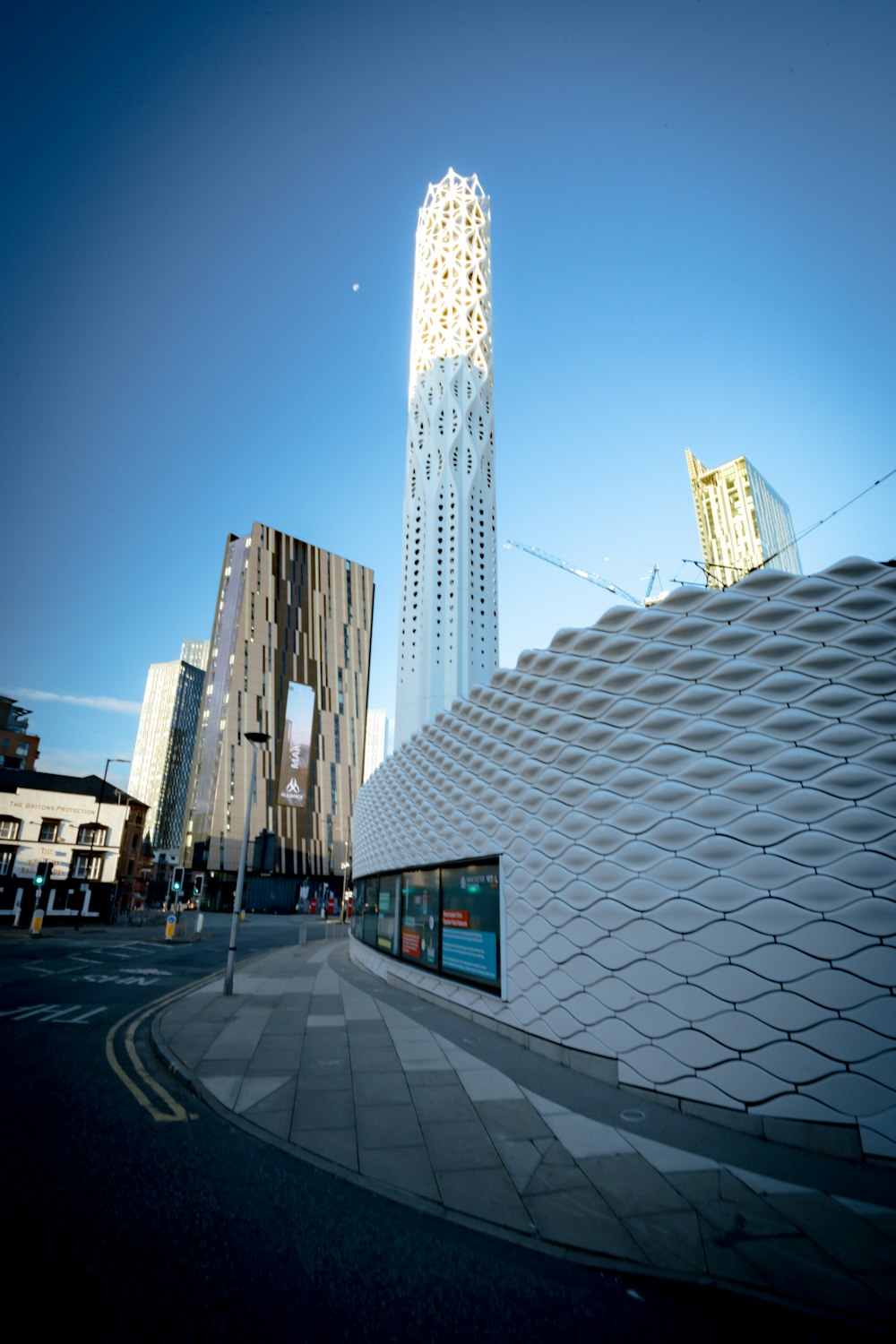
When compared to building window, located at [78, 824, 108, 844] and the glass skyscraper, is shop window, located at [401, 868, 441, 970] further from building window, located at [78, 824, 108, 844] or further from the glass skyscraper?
the glass skyscraper

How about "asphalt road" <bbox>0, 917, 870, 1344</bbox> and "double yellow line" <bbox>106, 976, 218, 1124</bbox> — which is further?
"double yellow line" <bbox>106, 976, 218, 1124</bbox>

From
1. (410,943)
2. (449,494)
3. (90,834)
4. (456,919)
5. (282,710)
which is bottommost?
(410,943)

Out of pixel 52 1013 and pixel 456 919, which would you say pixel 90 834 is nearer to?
pixel 52 1013

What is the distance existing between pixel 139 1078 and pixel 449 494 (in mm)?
40487

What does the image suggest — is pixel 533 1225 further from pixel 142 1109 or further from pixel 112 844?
pixel 112 844

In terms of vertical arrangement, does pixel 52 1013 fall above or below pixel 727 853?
below

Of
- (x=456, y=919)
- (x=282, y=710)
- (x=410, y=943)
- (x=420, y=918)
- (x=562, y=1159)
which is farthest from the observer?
(x=282, y=710)

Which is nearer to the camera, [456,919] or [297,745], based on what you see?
[456,919]

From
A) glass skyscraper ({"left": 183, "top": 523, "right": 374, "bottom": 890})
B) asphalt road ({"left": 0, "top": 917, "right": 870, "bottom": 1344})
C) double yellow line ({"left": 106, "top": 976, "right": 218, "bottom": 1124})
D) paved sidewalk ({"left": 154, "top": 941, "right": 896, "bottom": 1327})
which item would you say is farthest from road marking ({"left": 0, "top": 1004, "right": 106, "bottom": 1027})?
glass skyscraper ({"left": 183, "top": 523, "right": 374, "bottom": 890})

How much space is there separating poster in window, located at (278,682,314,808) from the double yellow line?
81.9m

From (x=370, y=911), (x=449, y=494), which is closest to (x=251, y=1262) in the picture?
(x=370, y=911)

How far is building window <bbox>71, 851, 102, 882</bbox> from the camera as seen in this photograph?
49031 mm

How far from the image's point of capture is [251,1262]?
4.07m

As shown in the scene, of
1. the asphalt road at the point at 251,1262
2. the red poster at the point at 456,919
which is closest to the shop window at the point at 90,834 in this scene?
the red poster at the point at 456,919
